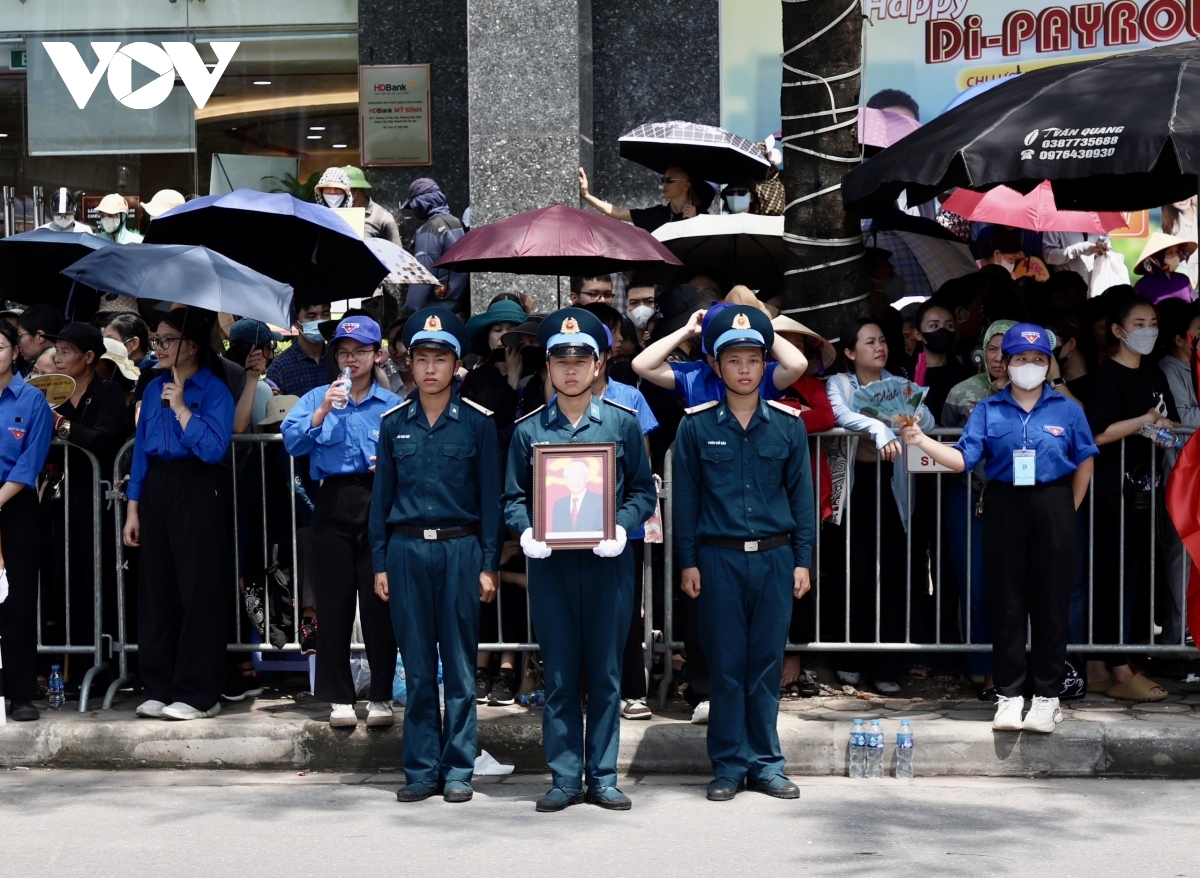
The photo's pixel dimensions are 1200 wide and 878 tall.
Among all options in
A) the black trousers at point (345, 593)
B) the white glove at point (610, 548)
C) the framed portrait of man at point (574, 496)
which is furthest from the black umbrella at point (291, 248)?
the white glove at point (610, 548)

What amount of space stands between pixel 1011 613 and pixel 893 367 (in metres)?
2.13

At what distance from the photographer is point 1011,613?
7.98 meters

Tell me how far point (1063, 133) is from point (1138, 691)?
289 cm

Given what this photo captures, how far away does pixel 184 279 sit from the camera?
26.3ft

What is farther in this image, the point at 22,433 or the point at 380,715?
the point at 22,433

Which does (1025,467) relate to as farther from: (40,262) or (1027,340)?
(40,262)

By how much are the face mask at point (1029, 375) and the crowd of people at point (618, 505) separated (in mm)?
15

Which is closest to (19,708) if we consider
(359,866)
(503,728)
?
(503,728)

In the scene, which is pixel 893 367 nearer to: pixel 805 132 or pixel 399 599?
pixel 805 132

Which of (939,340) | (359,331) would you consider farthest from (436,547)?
(939,340)

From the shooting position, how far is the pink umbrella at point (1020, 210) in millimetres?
10945

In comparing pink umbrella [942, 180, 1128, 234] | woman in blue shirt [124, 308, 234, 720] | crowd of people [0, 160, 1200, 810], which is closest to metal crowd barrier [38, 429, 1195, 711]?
crowd of people [0, 160, 1200, 810]

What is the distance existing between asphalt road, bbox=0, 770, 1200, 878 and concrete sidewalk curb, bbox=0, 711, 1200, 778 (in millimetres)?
148

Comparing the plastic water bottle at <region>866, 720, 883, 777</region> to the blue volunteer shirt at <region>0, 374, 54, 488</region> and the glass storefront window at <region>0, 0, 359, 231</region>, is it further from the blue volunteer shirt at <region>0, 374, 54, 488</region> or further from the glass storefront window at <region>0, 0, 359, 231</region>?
the glass storefront window at <region>0, 0, 359, 231</region>
